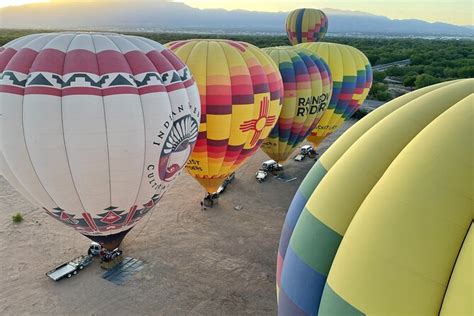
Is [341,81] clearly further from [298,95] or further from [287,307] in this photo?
[287,307]

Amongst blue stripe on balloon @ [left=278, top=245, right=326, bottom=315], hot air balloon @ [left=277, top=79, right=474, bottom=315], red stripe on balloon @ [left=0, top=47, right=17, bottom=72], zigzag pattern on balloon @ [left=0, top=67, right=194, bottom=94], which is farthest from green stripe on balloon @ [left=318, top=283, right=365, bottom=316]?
red stripe on balloon @ [left=0, top=47, right=17, bottom=72]

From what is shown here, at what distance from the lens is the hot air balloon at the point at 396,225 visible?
2951 millimetres

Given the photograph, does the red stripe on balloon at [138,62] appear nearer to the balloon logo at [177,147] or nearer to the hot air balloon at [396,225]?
the balloon logo at [177,147]

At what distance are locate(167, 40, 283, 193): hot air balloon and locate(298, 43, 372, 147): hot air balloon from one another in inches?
182

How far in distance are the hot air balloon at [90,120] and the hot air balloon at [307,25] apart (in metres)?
21.0

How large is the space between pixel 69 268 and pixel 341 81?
1138cm

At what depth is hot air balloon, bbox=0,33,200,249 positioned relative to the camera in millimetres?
6934

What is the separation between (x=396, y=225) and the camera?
122 inches

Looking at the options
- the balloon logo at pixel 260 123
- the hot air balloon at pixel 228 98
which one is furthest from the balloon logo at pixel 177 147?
the balloon logo at pixel 260 123

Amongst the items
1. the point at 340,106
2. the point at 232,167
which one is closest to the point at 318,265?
the point at 232,167

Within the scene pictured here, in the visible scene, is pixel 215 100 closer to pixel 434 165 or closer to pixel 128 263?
pixel 128 263

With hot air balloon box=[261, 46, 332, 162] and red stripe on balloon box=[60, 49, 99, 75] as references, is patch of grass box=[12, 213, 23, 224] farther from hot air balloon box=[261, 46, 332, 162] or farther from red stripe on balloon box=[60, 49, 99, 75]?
hot air balloon box=[261, 46, 332, 162]

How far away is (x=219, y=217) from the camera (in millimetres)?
12492

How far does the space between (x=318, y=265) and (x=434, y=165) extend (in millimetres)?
1383
